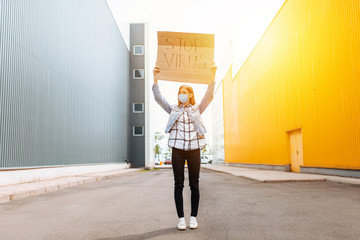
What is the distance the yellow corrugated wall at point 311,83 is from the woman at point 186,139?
8.60m

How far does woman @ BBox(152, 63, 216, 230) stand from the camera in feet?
13.0

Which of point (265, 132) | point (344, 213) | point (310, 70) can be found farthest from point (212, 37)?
point (265, 132)

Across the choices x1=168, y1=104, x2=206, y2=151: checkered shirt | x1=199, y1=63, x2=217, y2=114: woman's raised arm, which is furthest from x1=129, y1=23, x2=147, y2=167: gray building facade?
x1=168, y1=104, x2=206, y2=151: checkered shirt

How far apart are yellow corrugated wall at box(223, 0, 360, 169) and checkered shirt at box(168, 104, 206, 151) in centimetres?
867

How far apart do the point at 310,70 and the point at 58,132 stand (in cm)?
1118

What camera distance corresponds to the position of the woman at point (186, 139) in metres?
3.97

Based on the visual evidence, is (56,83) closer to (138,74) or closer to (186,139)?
(186,139)

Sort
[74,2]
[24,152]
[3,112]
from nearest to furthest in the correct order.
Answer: [3,112]
[24,152]
[74,2]

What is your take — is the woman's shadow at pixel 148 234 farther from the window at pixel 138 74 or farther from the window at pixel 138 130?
the window at pixel 138 74

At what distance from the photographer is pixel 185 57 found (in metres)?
4.33

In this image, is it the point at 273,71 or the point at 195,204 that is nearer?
the point at 195,204

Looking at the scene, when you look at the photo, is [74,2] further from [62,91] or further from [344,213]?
[344,213]

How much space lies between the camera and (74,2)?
672 inches

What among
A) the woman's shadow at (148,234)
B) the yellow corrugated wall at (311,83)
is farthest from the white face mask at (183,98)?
the yellow corrugated wall at (311,83)
